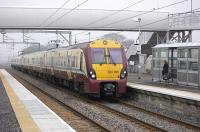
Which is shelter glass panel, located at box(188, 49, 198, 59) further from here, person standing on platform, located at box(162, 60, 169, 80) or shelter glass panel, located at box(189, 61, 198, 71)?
person standing on platform, located at box(162, 60, 169, 80)

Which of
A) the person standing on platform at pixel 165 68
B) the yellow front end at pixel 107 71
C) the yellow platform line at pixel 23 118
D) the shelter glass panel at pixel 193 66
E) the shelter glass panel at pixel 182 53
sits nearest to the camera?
the yellow platform line at pixel 23 118

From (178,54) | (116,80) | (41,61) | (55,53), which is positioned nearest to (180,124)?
(116,80)

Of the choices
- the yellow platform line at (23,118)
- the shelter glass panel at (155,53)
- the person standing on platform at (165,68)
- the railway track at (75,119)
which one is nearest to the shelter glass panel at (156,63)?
the shelter glass panel at (155,53)

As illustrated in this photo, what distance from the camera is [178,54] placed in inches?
974

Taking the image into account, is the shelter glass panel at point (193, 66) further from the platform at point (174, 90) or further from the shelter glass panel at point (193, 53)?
the platform at point (174, 90)

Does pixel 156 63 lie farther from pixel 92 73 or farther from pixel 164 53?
pixel 92 73

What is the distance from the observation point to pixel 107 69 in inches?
792

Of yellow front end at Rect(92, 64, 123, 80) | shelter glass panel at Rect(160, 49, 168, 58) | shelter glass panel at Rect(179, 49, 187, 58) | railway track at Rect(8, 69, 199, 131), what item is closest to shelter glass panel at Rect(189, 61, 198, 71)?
shelter glass panel at Rect(179, 49, 187, 58)

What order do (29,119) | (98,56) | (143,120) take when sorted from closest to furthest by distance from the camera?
(29,119), (143,120), (98,56)

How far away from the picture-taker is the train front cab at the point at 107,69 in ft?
65.1

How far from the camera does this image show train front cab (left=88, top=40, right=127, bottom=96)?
19844mm

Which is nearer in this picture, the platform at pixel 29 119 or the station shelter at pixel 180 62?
the platform at pixel 29 119

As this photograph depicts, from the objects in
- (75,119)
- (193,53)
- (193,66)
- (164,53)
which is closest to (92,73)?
(75,119)

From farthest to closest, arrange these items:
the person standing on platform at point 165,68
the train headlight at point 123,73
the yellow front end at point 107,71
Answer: the person standing on platform at point 165,68 < the train headlight at point 123,73 < the yellow front end at point 107,71
